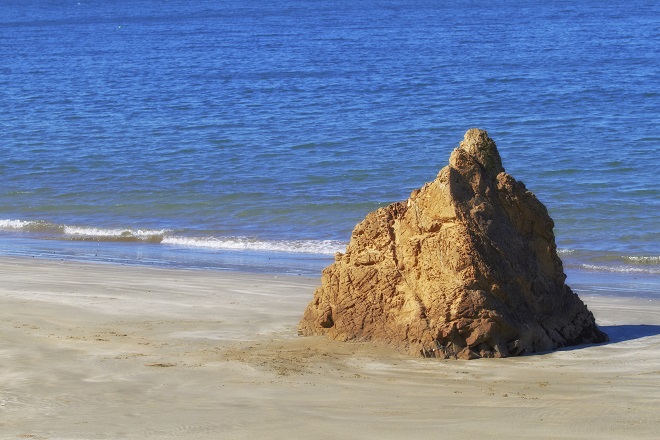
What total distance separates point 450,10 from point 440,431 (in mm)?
60562

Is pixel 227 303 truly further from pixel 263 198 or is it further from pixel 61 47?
pixel 61 47

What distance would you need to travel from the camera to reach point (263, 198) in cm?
1742

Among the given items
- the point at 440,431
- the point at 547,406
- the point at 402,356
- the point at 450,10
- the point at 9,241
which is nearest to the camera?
the point at 440,431

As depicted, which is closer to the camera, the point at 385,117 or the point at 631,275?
the point at 631,275

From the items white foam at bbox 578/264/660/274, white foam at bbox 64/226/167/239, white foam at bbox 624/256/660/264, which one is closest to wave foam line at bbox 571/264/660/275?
white foam at bbox 578/264/660/274

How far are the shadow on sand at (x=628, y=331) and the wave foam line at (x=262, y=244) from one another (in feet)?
18.0

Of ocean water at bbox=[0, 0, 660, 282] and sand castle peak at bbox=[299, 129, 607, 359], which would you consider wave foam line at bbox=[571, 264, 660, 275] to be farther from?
sand castle peak at bbox=[299, 129, 607, 359]

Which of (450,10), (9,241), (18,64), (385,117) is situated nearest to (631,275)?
(9,241)

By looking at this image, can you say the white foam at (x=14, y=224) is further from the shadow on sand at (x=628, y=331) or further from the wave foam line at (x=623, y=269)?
the shadow on sand at (x=628, y=331)

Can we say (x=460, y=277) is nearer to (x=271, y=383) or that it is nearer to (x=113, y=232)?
(x=271, y=383)

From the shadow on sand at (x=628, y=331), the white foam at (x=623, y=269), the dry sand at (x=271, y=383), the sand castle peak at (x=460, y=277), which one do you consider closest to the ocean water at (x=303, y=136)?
the white foam at (x=623, y=269)

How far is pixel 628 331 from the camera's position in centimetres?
855

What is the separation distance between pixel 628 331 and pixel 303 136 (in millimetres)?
15396

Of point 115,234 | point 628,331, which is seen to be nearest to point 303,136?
point 115,234
